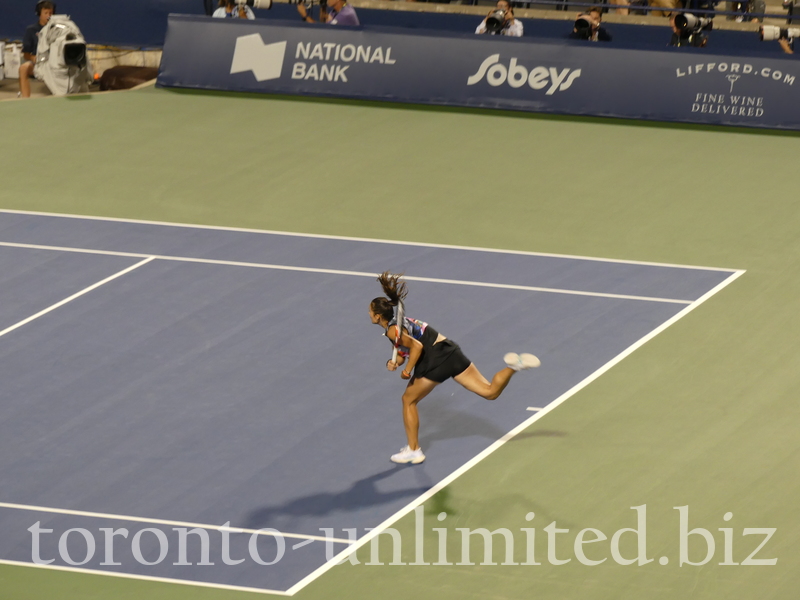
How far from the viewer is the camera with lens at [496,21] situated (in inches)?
923

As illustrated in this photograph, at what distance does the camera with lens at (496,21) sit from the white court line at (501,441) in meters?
8.08

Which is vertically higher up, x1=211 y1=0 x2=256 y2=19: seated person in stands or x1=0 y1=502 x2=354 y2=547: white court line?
x1=211 y1=0 x2=256 y2=19: seated person in stands

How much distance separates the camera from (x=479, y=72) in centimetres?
2339

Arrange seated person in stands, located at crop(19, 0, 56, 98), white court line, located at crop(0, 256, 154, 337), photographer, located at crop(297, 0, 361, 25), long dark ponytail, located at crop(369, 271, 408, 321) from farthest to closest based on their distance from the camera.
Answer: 1. seated person in stands, located at crop(19, 0, 56, 98)
2. photographer, located at crop(297, 0, 361, 25)
3. white court line, located at crop(0, 256, 154, 337)
4. long dark ponytail, located at crop(369, 271, 408, 321)

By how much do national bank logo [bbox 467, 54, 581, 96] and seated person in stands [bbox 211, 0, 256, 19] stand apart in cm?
446

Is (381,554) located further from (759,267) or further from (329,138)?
(329,138)

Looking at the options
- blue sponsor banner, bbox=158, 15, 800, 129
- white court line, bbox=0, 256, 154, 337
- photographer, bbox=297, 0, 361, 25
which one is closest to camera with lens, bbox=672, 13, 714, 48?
blue sponsor banner, bbox=158, 15, 800, 129

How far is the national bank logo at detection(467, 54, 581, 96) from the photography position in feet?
75.4

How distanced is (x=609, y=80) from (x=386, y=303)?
11881 mm

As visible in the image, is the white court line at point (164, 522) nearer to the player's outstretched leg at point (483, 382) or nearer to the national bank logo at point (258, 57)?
the player's outstretched leg at point (483, 382)

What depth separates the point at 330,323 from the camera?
51.9ft

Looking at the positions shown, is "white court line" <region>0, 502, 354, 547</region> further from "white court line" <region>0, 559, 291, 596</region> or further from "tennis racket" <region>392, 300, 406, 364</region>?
"tennis racket" <region>392, 300, 406, 364</region>

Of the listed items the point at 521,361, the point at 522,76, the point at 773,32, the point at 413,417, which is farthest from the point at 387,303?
the point at 773,32

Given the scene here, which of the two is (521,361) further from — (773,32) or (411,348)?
(773,32)
